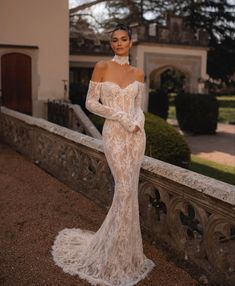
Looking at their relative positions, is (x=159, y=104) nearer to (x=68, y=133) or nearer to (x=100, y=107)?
(x=68, y=133)

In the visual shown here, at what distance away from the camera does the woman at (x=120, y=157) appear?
11.2 feet

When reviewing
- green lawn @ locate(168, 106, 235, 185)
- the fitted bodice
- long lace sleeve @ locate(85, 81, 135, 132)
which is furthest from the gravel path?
green lawn @ locate(168, 106, 235, 185)

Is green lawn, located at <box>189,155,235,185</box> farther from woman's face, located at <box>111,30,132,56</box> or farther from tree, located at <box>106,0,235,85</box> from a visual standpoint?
tree, located at <box>106,0,235,85</box>

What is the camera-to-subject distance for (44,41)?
1262cm

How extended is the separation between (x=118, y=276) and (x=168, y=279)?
449 mm

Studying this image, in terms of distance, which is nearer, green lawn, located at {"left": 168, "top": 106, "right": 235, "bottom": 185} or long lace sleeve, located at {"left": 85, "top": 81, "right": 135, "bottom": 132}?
long lace sleeve, located at {"left": 85, "top": 81, "right": 135, "bottom": 132}

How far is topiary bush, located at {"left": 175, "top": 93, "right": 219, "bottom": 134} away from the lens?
16.4 m

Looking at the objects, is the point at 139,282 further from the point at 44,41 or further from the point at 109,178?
the point at 44,41

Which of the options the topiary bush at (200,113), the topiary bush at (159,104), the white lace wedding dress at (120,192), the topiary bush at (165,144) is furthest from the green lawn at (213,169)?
the topiary bush at (159,104)

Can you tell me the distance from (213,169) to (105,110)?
684cm

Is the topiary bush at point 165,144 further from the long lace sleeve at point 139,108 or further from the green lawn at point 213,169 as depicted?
the long lace sleeve at point 139,108

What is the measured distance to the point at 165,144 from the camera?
7277 millimetres

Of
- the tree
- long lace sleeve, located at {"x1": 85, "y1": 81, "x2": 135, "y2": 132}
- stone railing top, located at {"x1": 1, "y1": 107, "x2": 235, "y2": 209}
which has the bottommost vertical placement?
stone railing top, located at {"x1": 1, "y1": 107, "x2": 235, "y2": 209}

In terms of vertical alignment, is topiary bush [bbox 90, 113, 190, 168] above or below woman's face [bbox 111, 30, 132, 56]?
below
